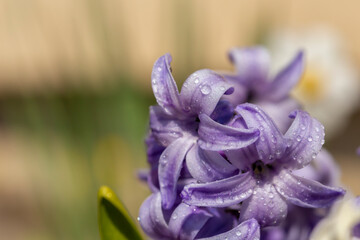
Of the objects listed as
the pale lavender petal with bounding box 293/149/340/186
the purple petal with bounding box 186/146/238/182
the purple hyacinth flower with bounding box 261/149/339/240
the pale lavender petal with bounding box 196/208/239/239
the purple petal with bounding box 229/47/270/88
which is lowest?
the purple hyacinth flower with bounding box 261/149/339/240

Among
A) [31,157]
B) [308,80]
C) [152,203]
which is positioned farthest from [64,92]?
[152,203]

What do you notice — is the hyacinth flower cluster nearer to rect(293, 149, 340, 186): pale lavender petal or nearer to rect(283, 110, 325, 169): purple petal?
rect(283, 110, 325, 169): purple petal

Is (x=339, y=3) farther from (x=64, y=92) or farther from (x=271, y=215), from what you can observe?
(x=271, y=215)

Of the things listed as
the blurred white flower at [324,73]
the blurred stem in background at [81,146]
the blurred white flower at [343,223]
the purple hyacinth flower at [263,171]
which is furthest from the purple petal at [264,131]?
the blurred white flower at [324,73]

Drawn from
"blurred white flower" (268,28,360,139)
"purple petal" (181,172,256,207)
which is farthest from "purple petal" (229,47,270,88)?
"blurred white flower" (268,28,360,139)

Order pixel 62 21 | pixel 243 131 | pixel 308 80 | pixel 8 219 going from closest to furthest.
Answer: pixel 243 131 → pixel 308 80 → pixel 62 21 → pixel 8 219

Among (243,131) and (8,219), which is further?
(8,219)

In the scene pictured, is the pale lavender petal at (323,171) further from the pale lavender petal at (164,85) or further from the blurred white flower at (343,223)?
the pale lavender petal at (164,85)

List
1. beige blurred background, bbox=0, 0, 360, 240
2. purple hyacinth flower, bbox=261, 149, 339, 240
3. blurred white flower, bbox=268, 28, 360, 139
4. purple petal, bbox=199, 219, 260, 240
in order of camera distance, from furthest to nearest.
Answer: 1. blurred white flower, bbox=268, 28, 360, 139
2. beige blurred background, bbox=0, 0, 360, 240
3. purple hyacinth flower, bbox=261, 149, 339, 240
4. purple petal, bbox=199, 219, 260, 240
